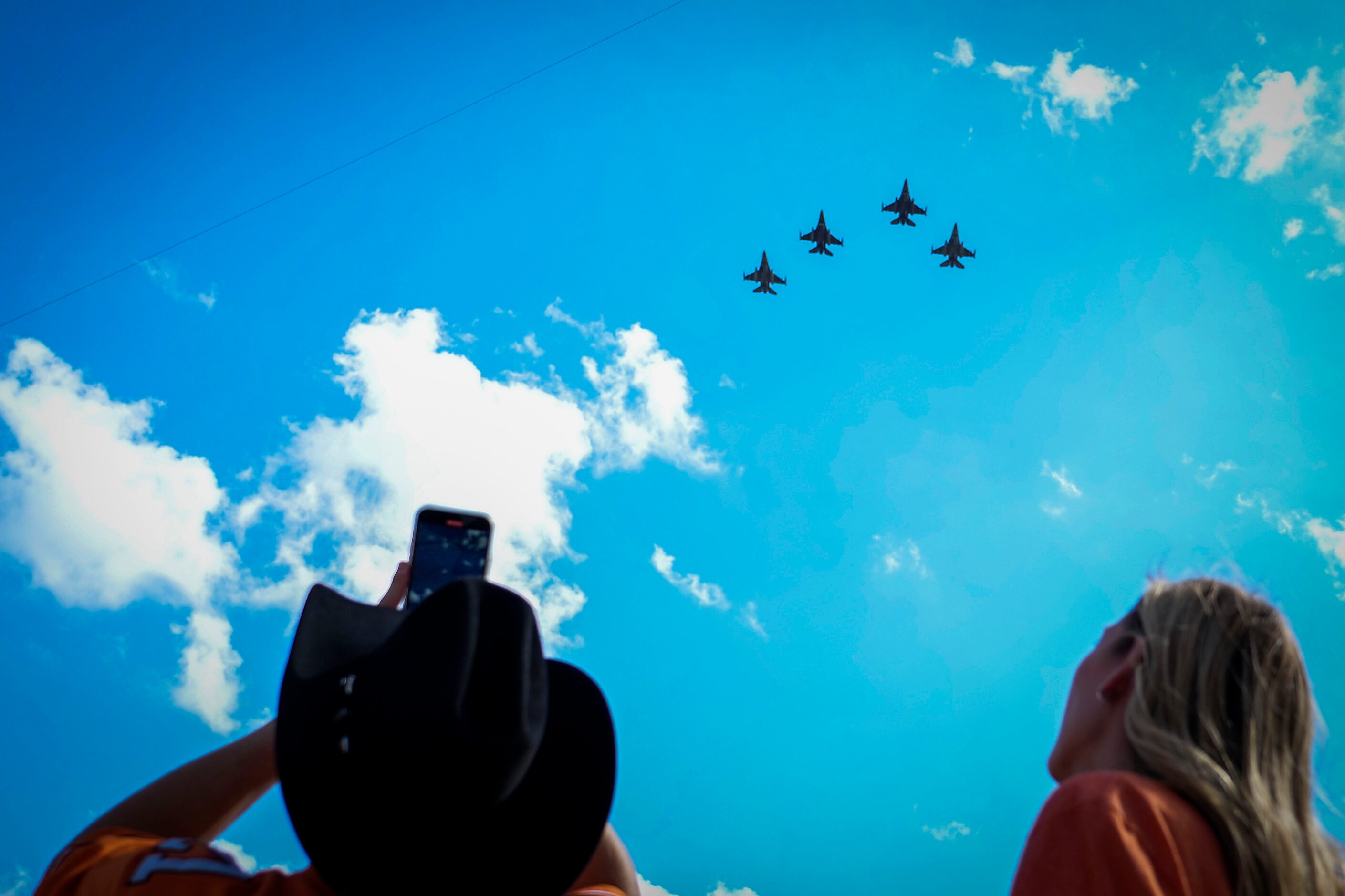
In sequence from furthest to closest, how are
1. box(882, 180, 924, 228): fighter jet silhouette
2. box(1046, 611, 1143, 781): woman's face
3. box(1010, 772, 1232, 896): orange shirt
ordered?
box(882, 180, 924, 228): fighter jet silhouette < box(1046, 611, 1143, 781): woman's face < box(1010, 772, 1232, 896): orange shirt

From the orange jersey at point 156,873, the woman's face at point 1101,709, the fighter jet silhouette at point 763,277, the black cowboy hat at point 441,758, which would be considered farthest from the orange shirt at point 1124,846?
the fighter jet silhouette at point 763,277

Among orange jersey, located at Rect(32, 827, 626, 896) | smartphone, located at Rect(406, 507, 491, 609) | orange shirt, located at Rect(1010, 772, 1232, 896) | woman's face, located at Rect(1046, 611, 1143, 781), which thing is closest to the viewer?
orange jersey, located at Rect(32, 827, 626, 896)

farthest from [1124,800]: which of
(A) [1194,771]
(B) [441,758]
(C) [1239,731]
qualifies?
(B) [441,758]

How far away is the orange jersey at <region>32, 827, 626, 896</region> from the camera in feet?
4.76

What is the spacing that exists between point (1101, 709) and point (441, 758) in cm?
199

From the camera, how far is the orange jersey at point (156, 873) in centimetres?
145

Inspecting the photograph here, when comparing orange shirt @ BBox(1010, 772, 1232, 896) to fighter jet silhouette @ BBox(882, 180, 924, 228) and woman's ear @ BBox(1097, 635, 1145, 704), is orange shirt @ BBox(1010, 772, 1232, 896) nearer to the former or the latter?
woman's ear @ BBox(1097, 635, 1145, 704)

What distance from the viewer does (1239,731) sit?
195 cm

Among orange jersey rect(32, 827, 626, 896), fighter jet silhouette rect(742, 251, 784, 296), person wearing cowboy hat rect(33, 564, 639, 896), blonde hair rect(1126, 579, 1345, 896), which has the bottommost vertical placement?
orange jersey rect(32, 827, 626, 896)

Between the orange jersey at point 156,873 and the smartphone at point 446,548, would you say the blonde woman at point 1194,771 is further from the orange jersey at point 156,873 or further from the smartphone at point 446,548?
the smartphone at point 446,548

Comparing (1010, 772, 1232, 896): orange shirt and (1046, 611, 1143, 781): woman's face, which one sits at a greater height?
(1046, 611, 1143, 781): woman's face

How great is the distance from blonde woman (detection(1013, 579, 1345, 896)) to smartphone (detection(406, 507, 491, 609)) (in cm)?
252

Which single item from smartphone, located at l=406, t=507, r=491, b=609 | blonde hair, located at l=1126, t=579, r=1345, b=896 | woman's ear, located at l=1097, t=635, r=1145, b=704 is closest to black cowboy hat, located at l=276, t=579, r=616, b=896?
blonde hair, located at l=1126, t=579, r=1345, b=896

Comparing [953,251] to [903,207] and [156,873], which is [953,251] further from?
[156,873]
